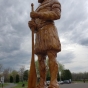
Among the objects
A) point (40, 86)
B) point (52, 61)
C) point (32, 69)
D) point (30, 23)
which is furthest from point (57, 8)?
point (40, 86)

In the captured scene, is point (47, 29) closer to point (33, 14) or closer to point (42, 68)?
point (33, 14)

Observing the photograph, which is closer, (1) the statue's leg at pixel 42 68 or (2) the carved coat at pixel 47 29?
(2) the carved coat at pixel 47 29

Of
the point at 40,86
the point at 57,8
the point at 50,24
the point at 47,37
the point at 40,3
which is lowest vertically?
the point at 40,86

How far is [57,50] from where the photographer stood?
169 inches

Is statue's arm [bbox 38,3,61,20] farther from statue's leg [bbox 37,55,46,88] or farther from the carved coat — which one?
statue's leg [bbox 37,55,46,88]

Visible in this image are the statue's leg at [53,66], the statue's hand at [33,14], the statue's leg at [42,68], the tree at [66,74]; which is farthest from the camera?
the tree at [66,74]

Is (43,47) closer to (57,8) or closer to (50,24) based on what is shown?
(50,24)

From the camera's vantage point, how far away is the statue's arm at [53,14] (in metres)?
4.24

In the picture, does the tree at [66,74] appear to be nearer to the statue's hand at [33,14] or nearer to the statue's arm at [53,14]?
the statue's arm at [53,14]

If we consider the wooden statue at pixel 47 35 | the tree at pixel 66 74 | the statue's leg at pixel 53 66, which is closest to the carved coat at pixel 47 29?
the wooden statue at pixel 47 35

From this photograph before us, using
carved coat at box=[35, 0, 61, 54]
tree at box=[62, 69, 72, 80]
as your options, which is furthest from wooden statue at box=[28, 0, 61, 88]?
tree at box=[62, 69, 72, 80]

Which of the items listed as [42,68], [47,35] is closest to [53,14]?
[47,35]

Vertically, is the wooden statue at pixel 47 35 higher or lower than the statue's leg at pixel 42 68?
higher

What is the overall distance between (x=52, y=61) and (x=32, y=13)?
3.70 feet
